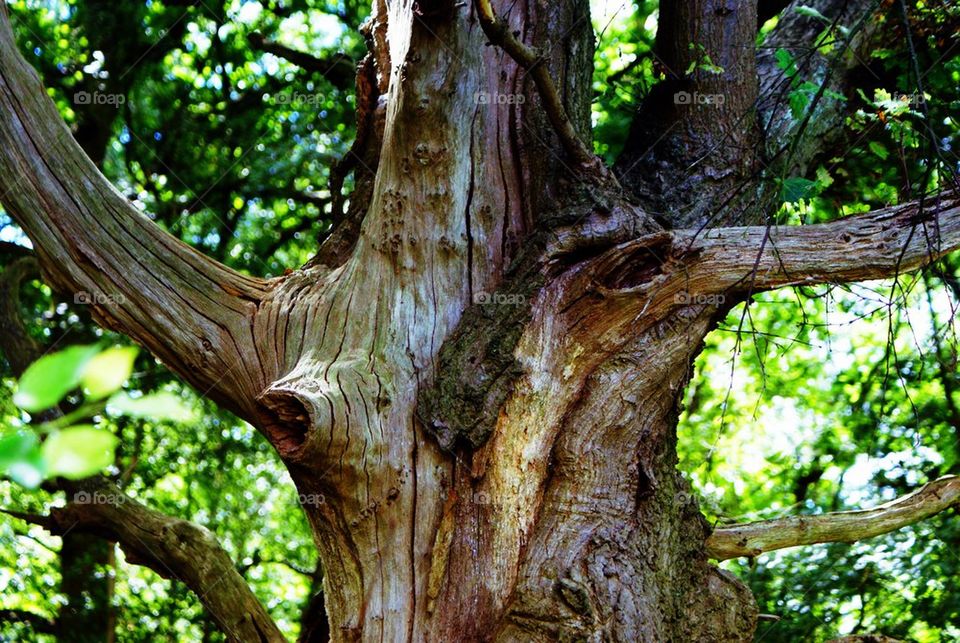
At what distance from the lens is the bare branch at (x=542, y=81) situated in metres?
3.08

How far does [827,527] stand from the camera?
425 cm

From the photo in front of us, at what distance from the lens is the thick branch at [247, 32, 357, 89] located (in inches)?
239

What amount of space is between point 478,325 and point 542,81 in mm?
868

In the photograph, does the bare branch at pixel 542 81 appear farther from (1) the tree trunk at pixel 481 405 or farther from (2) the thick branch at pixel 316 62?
(2) the thick branch at pixel 316 62

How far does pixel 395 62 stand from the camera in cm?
390
